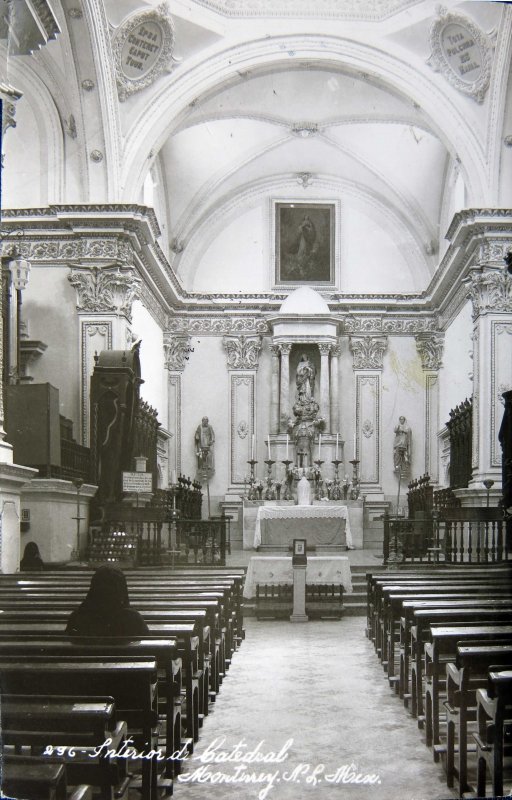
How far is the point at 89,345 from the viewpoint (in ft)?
53.0

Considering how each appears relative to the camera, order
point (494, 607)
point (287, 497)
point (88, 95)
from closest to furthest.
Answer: point (494, 607) < point (88, 95) < point (287, 497)

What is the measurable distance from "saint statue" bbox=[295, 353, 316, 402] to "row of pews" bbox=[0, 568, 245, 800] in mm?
15534

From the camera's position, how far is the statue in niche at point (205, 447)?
2192 centimetres

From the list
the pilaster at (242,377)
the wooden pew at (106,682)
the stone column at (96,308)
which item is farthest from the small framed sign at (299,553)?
the pilaster at (242,377)

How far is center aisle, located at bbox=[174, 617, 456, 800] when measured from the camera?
4.38m

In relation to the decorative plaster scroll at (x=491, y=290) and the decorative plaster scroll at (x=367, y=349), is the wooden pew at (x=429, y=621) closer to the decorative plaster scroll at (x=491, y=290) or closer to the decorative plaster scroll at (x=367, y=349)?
the decorative plaster scroll at (x=491, y=290)

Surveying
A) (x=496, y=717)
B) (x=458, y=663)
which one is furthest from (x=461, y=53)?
(x=496, y=717)

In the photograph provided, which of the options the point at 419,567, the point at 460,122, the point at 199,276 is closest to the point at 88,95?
the point at 460,122

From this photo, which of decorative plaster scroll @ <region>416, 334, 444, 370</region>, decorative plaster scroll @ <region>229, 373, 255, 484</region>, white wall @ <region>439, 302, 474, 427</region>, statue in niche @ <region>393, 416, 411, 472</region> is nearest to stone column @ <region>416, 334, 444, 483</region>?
decorative plaster scroll @ <region>416, 334, 444, 370</region>

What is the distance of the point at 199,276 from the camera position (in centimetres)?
2316

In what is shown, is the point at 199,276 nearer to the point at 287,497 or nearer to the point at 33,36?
the point at 287,497

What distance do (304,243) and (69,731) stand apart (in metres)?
20.2

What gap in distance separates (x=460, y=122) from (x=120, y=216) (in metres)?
6.21

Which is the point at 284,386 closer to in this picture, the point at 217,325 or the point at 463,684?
the point at 217,325
